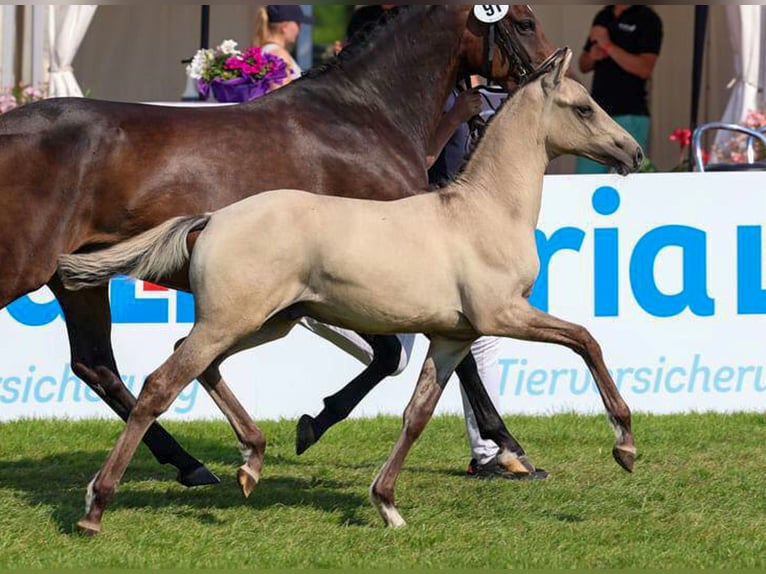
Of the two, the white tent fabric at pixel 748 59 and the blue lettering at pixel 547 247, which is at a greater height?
the white tent fabric at pixel 748 59

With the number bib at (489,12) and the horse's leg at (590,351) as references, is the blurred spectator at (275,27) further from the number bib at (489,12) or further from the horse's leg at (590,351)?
the horse's leg at (590,351)

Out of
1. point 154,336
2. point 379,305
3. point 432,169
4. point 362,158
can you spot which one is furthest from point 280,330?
point 154,336

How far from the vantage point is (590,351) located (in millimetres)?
5469

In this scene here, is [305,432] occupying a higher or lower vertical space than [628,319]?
higher

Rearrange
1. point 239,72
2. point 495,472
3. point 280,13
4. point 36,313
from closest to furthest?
1. point 495,472
2. point 36,313
3. point 239,72
4. point 280,13

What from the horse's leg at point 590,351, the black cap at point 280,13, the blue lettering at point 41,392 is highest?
the black cap at point 280,13

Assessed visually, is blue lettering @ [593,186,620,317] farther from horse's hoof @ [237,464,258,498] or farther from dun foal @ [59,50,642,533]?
horse's hoof @ [237,464,258,498]

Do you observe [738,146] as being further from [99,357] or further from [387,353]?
[99,357]

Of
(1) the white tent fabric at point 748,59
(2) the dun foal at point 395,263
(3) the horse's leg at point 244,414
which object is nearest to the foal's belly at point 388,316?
(2) the dun foal at point 395,263

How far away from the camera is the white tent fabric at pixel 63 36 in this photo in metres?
12.0

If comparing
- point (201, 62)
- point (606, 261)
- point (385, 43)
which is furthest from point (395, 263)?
point (201, 62)

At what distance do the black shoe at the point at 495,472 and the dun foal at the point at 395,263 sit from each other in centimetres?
121

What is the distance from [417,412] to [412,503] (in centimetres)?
64

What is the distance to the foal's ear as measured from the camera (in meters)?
5.49
